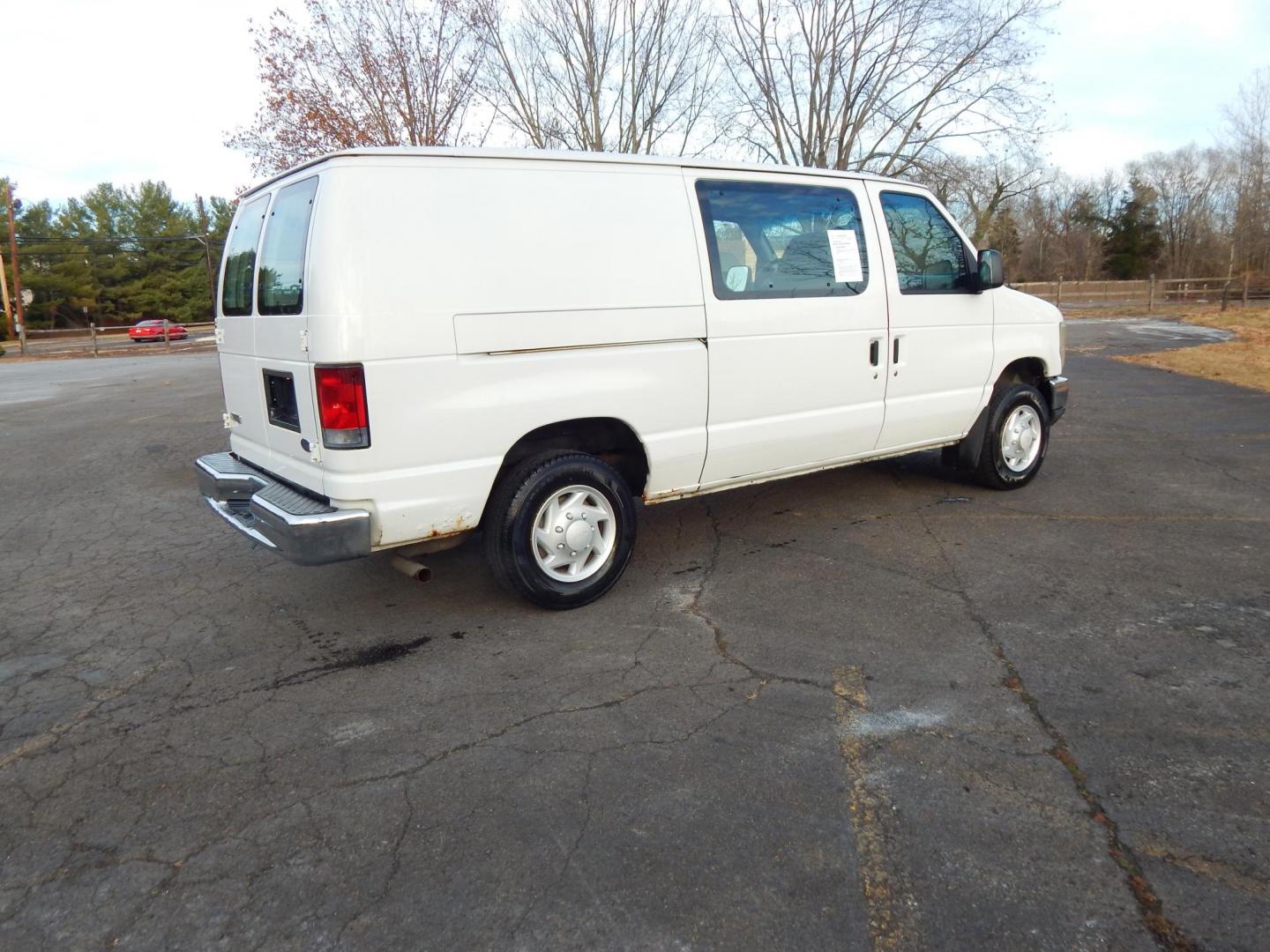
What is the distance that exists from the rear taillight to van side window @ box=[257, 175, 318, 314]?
0.37 meters

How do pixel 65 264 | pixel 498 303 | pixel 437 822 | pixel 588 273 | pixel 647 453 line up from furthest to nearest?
pixel 65 264 < pixel 647 453 < pixel 588 273 < pixel 498 303 < pixel 437 822

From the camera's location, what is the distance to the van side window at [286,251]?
3748 mm

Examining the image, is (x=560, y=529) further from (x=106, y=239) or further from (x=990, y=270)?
(x=106, y=239)

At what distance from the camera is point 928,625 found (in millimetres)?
4012

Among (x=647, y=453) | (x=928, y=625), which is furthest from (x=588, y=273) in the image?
(x=928, y=625)

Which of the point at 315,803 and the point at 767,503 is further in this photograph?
the point at 767,503

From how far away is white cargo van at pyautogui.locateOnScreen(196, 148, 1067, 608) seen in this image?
11.9ft

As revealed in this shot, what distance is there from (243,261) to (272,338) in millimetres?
833

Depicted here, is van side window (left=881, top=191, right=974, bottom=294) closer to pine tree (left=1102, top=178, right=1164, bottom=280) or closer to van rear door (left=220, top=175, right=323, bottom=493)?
van rear door (left=220, top=175, right=323, bottom=493)

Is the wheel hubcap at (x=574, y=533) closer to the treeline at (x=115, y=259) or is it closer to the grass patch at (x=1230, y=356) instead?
the grass patch at (x=1230, y=356)

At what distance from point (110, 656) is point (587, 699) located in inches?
90.3

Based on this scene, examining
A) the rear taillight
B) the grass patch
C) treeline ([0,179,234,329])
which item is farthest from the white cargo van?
treeline ([0,179,234,329])

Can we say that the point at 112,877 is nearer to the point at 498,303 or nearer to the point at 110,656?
the point at 110,656

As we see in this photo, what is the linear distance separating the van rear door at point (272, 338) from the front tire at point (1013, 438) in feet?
15.2
